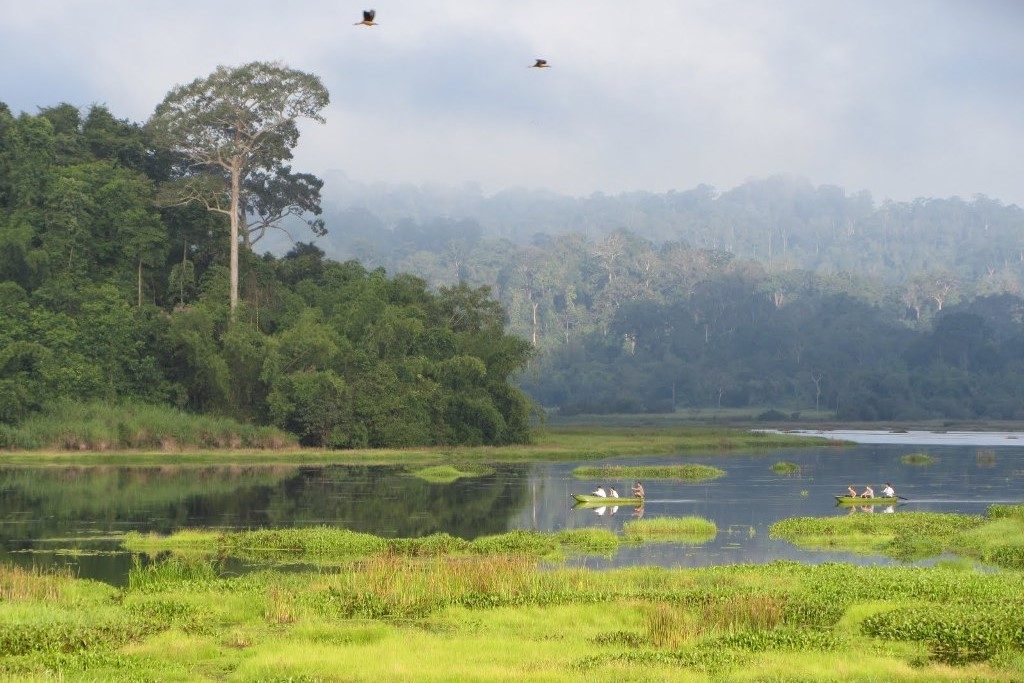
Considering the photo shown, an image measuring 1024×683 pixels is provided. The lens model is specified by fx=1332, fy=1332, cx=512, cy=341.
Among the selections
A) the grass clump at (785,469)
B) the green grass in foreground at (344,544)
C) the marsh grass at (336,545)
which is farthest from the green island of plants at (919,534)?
the grass clump at (785,469)

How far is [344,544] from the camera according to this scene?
123 ft

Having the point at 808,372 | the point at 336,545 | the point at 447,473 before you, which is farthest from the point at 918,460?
the point at 808,372

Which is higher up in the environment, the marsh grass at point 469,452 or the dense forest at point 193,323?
the dense forest at point 193,323

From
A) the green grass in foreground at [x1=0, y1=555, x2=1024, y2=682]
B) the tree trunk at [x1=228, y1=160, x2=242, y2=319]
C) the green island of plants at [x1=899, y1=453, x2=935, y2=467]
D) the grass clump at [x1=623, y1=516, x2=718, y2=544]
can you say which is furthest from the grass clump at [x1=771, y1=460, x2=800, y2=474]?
the green grass in foreground at [x1=0, y1=555, x2=1024, y2=682]

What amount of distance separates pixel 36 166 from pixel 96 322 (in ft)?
44.2

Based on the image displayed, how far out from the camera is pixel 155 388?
275ft

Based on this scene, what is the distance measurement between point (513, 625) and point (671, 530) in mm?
19148

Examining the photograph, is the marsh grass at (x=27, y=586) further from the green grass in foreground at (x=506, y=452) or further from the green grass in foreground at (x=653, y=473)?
the green grass in foreground at (x=506, y=452)

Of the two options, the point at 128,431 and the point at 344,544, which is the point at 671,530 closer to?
the point at 344,544

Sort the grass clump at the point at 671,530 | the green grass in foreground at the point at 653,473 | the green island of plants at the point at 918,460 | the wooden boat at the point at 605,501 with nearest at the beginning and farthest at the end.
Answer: the grass clump at the point at 671,530 < the wooden boat at the point at 605,501 < the green grass in foreground at the point at 653,473 < the green island of plants at the point at 918,460

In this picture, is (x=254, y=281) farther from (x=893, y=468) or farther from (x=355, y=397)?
(x=893, y=468)

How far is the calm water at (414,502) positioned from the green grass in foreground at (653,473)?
116 centimetres

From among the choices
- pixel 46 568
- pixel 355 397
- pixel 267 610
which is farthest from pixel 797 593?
pixel 355 397

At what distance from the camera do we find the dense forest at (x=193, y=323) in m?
82.1
